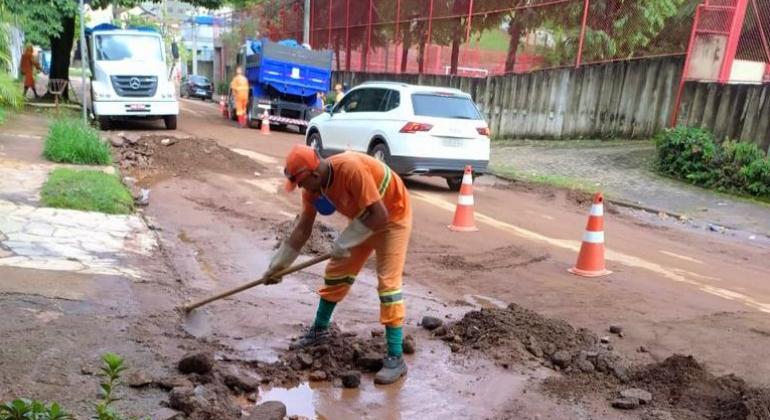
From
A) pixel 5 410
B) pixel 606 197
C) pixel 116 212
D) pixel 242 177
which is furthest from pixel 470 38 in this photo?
pixel 5 410

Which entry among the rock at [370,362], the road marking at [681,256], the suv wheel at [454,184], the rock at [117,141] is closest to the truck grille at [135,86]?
the rock at [117,141]

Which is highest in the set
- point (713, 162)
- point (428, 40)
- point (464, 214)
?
point (428, 40)

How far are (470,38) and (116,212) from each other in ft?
50.1

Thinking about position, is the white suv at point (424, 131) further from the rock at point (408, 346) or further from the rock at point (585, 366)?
the rock at point (585, 366)

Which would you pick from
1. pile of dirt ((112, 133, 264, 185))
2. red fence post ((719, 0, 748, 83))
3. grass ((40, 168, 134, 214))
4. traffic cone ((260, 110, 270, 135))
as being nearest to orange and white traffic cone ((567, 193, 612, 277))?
grass ((40, 168, 134, 214))

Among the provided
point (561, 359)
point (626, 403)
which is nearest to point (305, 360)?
point (561, 359)

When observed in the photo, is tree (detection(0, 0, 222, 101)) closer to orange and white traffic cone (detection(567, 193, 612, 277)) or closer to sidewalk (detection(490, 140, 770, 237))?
sidewalk (detection(490, 140, 770, 237))

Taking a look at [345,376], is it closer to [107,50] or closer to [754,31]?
[754,31]

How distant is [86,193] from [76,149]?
2.61 metres

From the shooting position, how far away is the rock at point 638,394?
3732mm

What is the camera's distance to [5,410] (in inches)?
79.6

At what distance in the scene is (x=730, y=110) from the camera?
1230 cm

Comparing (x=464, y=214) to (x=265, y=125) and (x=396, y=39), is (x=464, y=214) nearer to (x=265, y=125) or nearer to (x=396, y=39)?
(x=265, y=125)

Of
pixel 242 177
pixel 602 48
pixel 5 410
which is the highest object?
pixel 602 48
